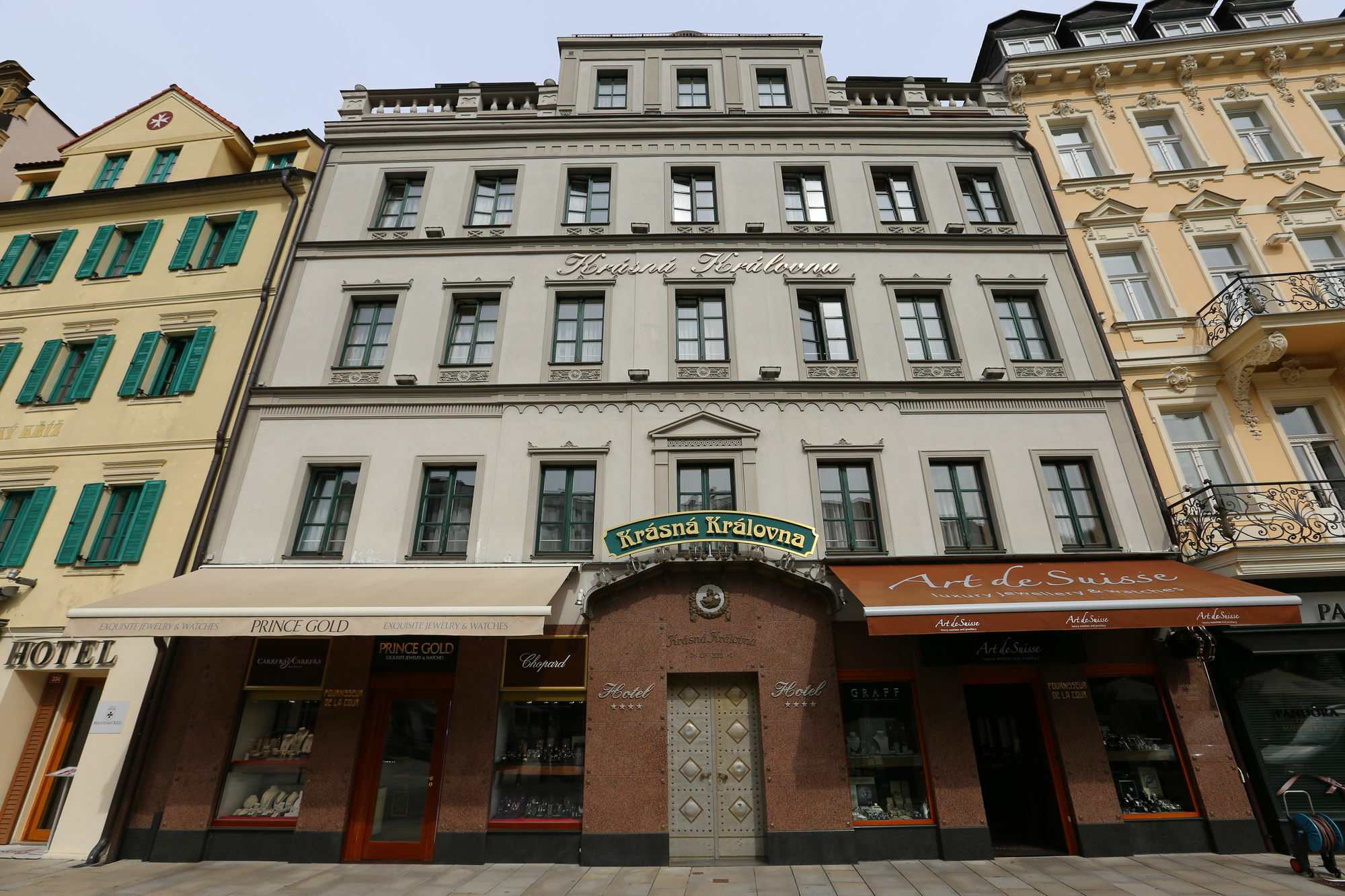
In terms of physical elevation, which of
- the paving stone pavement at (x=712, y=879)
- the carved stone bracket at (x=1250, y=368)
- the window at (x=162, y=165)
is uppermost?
the window at (x=162, y=165)

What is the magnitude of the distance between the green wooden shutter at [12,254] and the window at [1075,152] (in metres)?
26.5

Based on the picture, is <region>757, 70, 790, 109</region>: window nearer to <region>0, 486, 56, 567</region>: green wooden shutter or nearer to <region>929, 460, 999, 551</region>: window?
<region>929, 460, 999, 551</region>: window

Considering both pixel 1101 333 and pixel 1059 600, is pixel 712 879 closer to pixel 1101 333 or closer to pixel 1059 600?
pixel 1059 600

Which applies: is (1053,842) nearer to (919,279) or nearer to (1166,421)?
(1166,421)

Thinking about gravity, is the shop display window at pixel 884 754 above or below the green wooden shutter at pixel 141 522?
below

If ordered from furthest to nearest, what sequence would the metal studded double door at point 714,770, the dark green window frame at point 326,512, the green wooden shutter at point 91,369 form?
the green wooden shutter at point 91,369 → the dark green window frame at point 326,512 → the metal studded double door at point 714,770

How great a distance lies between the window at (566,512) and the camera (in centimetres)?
1125

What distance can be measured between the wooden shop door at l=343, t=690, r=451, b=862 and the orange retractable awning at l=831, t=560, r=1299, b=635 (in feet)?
24.2

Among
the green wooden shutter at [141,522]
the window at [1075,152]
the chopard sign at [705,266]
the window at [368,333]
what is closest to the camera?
the green wooden shutter at [141,522]

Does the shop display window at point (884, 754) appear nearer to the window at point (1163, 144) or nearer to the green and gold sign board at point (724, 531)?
the green and gold sign board at point (724, 531)

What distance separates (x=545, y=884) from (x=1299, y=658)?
12.7 m

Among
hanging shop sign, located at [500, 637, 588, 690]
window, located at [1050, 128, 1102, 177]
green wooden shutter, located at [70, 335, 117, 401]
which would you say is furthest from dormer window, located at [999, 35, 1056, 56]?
green wooden shutter, located at [70, 335, 117, 401]

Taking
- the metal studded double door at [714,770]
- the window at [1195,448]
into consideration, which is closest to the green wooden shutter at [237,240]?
the metal studded double door at [714,770]

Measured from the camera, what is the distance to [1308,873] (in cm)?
803
